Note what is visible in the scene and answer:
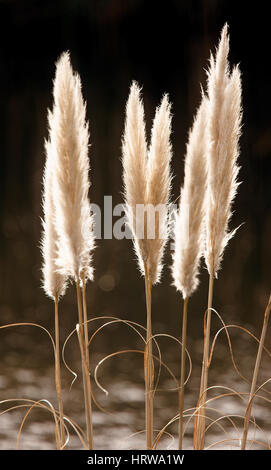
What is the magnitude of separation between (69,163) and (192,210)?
202 millimetres

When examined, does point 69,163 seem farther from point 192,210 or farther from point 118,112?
point 118,112

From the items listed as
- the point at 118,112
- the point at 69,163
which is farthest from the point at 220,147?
the point at 118,112

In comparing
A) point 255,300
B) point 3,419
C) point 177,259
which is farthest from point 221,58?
point 255,300

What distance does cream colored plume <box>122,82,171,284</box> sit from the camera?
33.0 inches

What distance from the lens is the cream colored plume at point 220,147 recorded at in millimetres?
870

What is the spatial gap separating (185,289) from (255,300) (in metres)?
Result: 3.76

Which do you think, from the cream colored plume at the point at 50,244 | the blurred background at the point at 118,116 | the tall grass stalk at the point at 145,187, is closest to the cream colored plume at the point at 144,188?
the tall grass stalk at the point at 145,187

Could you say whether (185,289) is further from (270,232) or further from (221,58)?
(270,232)

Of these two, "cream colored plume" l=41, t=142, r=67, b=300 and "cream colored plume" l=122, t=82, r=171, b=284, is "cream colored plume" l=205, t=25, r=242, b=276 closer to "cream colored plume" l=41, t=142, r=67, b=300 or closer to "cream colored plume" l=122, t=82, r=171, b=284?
"cream colored plume" l=122, t=82, r=171, b=284

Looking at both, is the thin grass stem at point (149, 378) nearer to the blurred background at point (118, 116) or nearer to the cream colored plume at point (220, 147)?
the cream colored plume at point (220, 147)

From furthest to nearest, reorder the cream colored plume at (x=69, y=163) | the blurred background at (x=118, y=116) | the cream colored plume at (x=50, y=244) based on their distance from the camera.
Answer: the blurred background at (x=118, y=116) → the cream colored plume at (x=50, y=244) → the cream colored plume at (x=69, y=163)

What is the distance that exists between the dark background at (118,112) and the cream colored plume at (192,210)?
3336 millimetres

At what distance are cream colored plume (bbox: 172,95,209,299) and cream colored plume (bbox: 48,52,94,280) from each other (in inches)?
6.1

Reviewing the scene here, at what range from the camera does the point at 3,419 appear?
279cm
